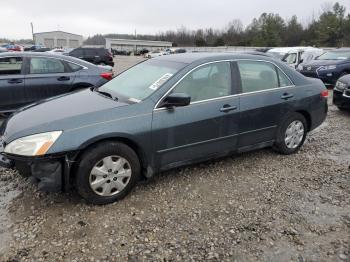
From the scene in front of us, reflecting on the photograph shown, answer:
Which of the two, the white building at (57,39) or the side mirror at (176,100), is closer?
the side mirror at (176,100)

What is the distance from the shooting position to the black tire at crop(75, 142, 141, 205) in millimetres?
3184

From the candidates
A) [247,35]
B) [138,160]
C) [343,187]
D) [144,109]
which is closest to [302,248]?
[343,187]

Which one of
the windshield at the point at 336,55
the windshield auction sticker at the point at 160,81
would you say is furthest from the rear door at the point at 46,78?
the windshield at the point at 336,55

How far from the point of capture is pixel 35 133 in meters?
3.11

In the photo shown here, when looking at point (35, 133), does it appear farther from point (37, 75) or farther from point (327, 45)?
point (327, 45)

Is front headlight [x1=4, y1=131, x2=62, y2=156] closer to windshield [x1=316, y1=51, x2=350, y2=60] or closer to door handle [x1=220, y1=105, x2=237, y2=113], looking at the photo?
door handle [x1=220, y1=105, x2=237, y2=113]

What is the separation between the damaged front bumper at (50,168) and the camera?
305 cm

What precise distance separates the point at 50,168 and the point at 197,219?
5.09 ft

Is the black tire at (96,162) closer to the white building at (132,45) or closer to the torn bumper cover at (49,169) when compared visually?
the torn bumper cover at (49,169)

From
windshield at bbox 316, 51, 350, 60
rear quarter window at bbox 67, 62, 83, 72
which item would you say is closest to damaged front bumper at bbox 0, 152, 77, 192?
rear quarter window at bbox 67, 62, 83, 72

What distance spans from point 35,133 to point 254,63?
117 inches

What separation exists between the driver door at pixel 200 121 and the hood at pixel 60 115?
22.3 inches

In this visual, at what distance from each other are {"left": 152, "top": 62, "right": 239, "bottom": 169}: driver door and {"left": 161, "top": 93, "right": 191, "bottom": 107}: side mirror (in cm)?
7

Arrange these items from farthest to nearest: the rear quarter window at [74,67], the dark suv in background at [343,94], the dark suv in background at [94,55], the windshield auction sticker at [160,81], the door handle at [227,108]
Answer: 1. the dark suv in background at [94,55]
2. the dark suv in background at [343,94]
3. the rear quarter window at [74,67]
4. the door handle at [227,108]
5. the windshield auction sticker at [160,81]
